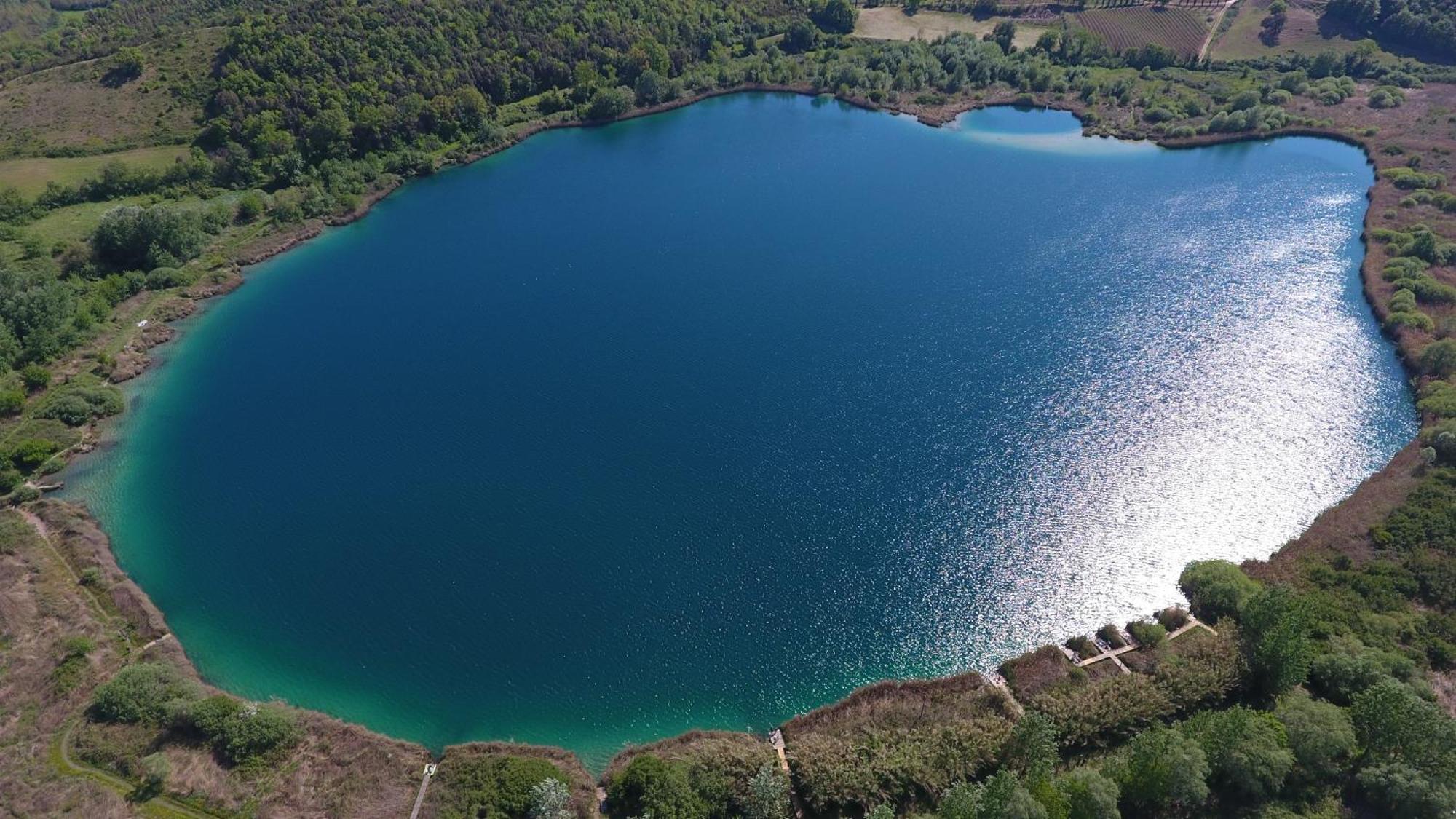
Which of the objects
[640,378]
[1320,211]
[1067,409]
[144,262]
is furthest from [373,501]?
[1320,211]

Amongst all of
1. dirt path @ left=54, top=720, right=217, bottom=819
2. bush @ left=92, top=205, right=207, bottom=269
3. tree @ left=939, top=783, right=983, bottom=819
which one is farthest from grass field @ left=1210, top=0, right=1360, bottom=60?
dirt path @ left=54, top=720, right=217, bottom=819

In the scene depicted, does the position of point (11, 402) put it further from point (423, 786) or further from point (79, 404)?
point (423, 786)

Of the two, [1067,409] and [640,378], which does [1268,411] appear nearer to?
[1067,409]

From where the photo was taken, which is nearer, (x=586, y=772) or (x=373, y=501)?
(x=586, y=772)

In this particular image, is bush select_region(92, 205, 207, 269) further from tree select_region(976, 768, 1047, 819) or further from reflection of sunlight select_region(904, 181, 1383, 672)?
tree select_region(976, 768, 1047, 819)

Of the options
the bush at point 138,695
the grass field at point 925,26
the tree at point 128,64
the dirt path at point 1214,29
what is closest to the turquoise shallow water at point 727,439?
the bush at point 138,695

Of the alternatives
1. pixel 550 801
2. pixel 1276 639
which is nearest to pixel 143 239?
pixel 550 801

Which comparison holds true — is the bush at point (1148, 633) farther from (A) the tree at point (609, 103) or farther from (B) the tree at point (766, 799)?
(A) the tree at point (609, 103)
